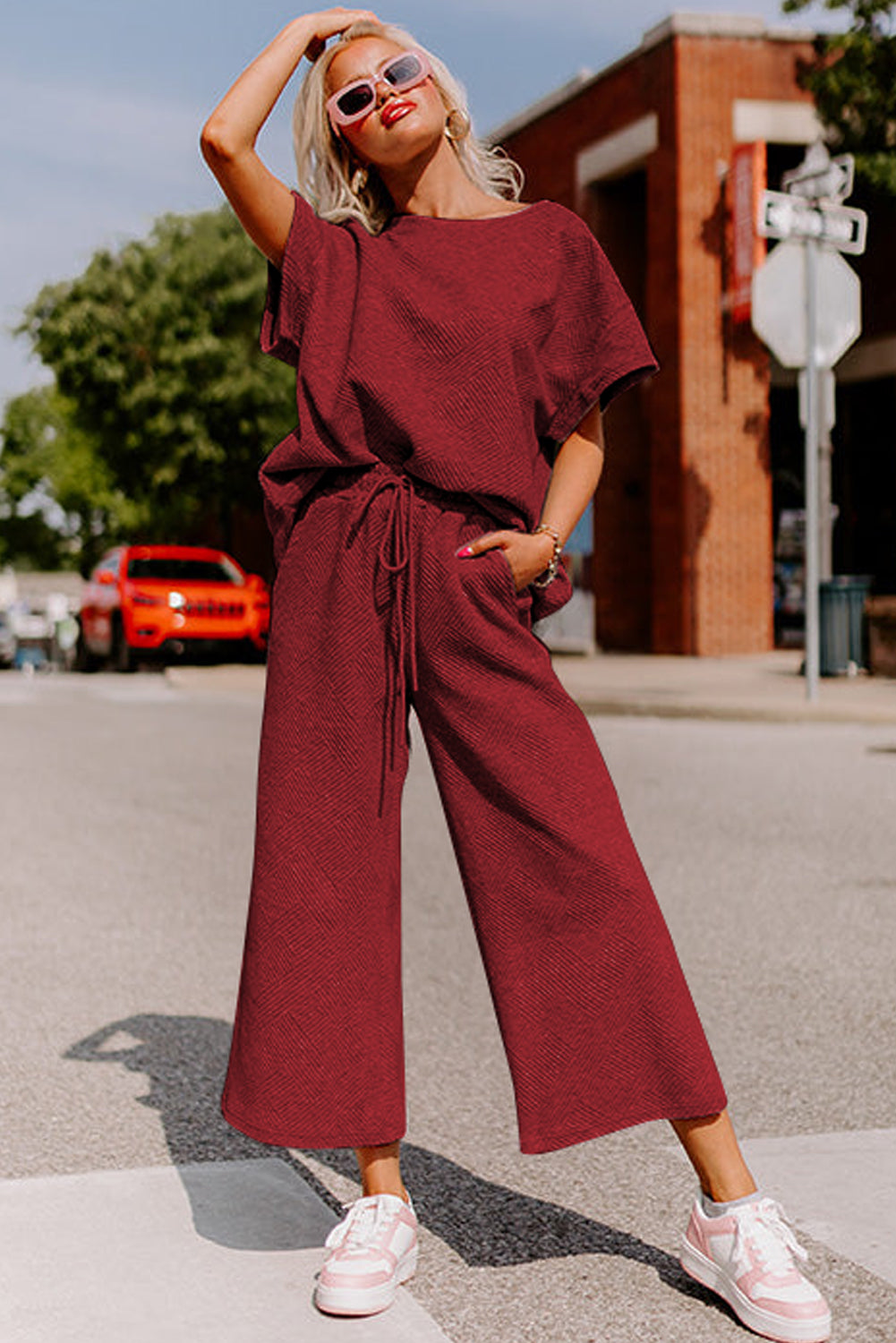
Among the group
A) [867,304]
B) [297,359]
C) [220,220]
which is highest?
[220,220]

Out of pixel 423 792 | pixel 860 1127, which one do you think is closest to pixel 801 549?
pixel 423 792

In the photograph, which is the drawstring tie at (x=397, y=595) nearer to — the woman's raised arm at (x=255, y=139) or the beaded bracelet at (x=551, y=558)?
the beaded bracelet at (x=551, y=558)

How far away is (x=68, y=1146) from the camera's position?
3.37m

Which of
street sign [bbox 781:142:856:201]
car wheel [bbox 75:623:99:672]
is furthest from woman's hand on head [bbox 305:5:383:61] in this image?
car wheel [bbox 75:623:99:672]

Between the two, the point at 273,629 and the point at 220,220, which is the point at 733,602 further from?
the point at 273,629

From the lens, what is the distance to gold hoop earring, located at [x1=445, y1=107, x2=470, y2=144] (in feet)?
9.07

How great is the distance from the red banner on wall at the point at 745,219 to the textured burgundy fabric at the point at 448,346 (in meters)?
20.5

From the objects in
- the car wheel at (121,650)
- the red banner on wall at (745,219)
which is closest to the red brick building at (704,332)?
the red banner on wall at (745,219)

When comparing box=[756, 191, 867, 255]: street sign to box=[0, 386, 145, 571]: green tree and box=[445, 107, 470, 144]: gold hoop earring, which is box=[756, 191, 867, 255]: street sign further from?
box=[0, 386, 145, 571]: green tree

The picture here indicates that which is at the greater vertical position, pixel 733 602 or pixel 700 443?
pixel 700 443

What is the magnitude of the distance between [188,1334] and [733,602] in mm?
21776

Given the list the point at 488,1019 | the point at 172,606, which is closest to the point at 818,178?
the point at 172,606

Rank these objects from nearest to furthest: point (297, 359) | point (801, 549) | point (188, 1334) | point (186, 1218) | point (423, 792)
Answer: point (188, 1334)
point (297, 359)
point (186, 1218)
point (423, 792)
point (801, 549)

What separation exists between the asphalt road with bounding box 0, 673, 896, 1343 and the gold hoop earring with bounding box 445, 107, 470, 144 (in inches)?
41.9
